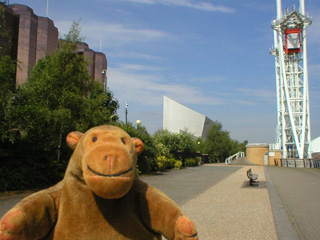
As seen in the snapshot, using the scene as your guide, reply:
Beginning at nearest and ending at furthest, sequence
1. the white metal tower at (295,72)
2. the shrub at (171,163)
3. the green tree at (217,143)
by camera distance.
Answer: the shrub at (171,163) < the white metal tower at (295,72) < the green tree at (217,143)

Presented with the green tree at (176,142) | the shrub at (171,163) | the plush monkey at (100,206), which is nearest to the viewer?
the plush monkey at (100,206)

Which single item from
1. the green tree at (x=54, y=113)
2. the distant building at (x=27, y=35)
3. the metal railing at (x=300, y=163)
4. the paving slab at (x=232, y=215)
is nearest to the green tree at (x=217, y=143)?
the metal railing at (x=300, y=163)

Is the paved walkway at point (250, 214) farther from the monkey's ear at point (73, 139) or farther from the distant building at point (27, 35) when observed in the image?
the distant building at point (27, 35)

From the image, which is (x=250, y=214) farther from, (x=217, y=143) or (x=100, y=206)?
(x=217, y=143)

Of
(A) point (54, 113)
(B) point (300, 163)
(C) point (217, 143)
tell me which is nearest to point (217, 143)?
(C) point (217, 143)

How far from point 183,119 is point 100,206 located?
6613 centimetres

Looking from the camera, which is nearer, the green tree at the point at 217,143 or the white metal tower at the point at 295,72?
the white metal tower at the point at 295,72

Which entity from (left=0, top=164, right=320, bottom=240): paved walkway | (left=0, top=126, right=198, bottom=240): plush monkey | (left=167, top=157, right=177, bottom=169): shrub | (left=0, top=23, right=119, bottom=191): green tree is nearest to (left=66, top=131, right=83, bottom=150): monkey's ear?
(left=0, top=126, right=198, bottom=240): plush monkey

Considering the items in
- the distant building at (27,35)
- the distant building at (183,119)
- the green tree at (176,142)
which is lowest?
the green tree at (176,142)

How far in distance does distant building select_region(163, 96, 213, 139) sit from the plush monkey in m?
63.9

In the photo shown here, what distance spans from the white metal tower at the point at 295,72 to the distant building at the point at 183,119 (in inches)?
896

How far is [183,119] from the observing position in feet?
223

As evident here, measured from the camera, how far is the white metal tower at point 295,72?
4088 cm

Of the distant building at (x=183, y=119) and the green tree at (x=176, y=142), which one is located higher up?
the distant building at (x=183, y=119)
